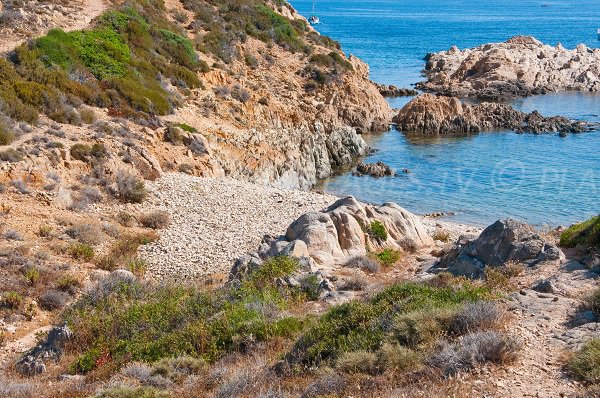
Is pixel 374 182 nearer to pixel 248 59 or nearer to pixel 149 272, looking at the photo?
pixel 248 59

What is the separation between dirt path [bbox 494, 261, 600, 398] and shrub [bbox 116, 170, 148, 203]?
13815 mm

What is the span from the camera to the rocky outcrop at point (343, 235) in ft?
51.6

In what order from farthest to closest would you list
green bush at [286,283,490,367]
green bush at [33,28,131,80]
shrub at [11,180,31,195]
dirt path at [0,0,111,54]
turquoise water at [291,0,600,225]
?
dirt path at [0,0,111,54] < turquoise water at [291,0,600,225] < green bush at [33,28,131,80] < shrub at [11,180,31,195] < green bush at [286,283,490,367]

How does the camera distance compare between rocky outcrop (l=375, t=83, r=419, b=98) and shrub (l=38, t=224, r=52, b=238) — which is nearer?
shrub (l=38, t=224, r=52, b=238)

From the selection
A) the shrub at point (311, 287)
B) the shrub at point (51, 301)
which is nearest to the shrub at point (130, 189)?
the shrub at point (51, 301)

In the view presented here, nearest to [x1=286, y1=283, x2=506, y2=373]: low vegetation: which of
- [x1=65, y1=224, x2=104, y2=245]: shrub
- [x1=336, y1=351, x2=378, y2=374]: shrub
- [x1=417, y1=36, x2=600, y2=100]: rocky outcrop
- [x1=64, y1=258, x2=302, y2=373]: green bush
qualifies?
[x1=336, y1=351, x2=378, y2=374]: shrub

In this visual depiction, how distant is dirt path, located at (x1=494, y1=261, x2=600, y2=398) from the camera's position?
7152 millimetres

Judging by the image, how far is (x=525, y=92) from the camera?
62812 mm

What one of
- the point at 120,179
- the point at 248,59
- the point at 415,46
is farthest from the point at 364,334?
the point at 415,46

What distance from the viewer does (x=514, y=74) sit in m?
67.8

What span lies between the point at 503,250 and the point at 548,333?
5035 millimetres

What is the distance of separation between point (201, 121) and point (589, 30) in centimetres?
11777

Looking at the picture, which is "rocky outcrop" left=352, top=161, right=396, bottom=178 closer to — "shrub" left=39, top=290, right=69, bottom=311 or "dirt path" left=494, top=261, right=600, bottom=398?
"dirt path" left=494, top=261, right=600, bottom=398

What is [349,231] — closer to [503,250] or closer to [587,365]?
[503,250]
